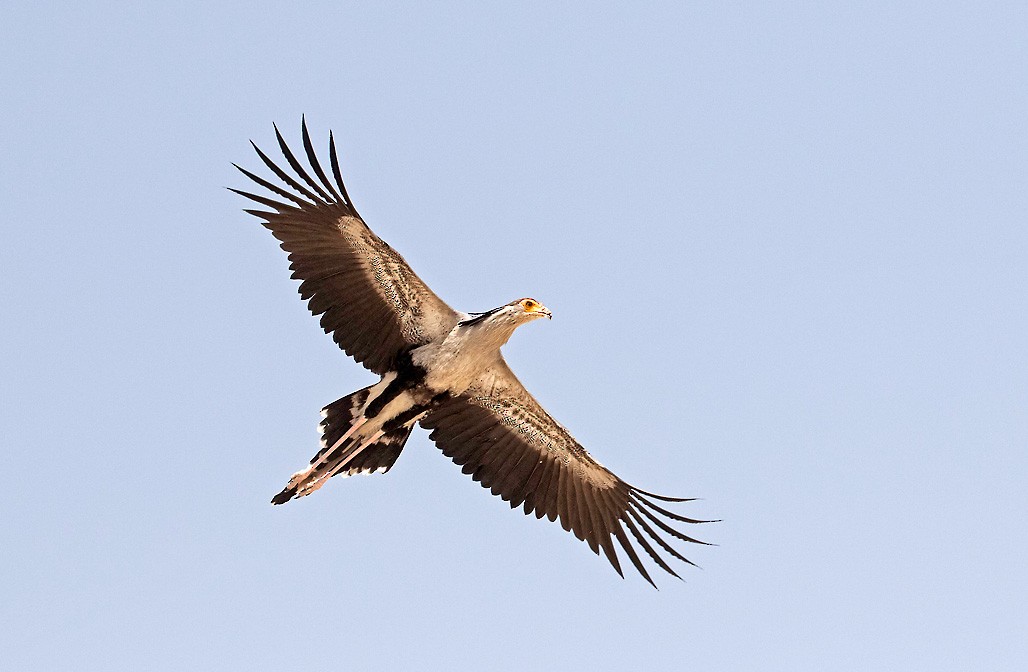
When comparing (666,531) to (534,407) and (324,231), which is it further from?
(324,231)

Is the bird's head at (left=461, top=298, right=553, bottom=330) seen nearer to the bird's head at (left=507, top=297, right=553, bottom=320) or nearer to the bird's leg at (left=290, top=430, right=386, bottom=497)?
the bird's head at (left=507, top=297, right=553, bottom=320)

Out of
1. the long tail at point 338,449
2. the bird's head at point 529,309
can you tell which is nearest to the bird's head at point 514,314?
the bird's head at point 529,309

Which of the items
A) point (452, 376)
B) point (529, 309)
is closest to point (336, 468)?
point (452, 376)

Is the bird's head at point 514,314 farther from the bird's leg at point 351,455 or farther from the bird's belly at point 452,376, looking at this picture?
the bird's leg at point 351,455

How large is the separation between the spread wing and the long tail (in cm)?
102

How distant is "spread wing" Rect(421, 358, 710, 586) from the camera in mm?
15008

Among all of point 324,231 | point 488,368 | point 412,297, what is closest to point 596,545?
point 488,368

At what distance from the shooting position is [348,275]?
14.0 metres

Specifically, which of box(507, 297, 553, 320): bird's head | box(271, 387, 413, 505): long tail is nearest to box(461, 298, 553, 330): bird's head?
box(507, 297, 553, 320): bird's head

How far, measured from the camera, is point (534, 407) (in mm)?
15172

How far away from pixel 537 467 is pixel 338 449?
2386 millimetres

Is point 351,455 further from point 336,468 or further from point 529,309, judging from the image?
point 529,309

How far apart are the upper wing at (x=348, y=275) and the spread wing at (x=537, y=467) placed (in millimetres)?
1009

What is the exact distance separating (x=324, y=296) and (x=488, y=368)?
6.17ft
